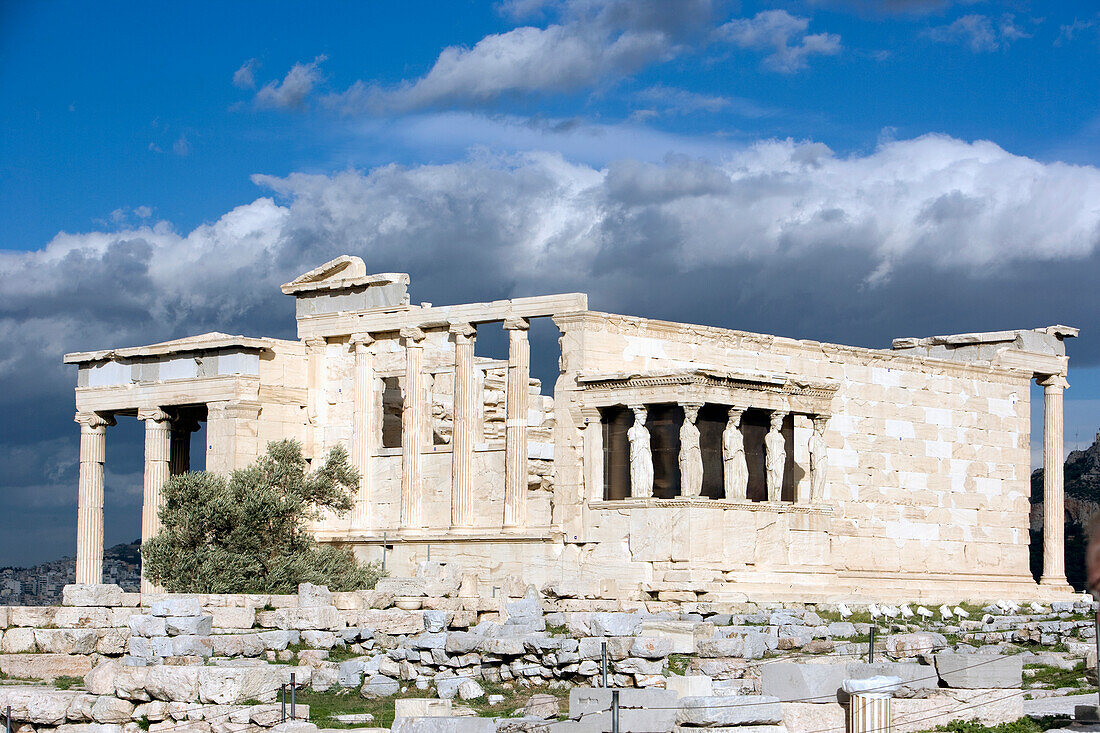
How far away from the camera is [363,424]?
32.5 m

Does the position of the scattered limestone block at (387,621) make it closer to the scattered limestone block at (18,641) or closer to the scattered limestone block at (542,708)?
the scattered limestone block at (18,641)

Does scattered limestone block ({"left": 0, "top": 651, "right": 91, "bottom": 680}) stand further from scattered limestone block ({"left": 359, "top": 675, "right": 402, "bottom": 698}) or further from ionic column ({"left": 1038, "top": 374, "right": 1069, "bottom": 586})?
ionic column ({"left": 1038, "top": 374, "right": 1069, "bottom": 586})

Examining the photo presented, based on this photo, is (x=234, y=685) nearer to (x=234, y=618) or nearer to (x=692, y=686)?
(x=692, y=686)

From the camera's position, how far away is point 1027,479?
118 ft

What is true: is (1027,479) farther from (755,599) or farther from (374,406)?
(374,406)

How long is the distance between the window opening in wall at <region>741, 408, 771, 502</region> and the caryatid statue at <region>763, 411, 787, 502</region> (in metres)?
0.11

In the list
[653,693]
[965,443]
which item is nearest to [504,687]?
[653,693]

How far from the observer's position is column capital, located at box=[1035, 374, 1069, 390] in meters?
36.2

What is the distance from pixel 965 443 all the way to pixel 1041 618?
9312mm

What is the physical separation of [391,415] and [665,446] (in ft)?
22.4

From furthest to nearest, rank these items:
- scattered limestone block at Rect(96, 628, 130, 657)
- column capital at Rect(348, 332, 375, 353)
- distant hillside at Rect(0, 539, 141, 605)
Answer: distant hillside at Rect(0, 539, 141, 605), column capital at Rect(348, 332, 375, 353), scattered limestone block at Rect(96, 628, 130, 657)

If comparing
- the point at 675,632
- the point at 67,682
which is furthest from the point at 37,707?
the point at 675,632

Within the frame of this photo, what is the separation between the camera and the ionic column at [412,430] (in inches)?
1239

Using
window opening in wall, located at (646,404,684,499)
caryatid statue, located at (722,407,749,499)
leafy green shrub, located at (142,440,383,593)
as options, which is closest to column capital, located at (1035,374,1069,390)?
caryatid statue, located at (722,407,749,499)
